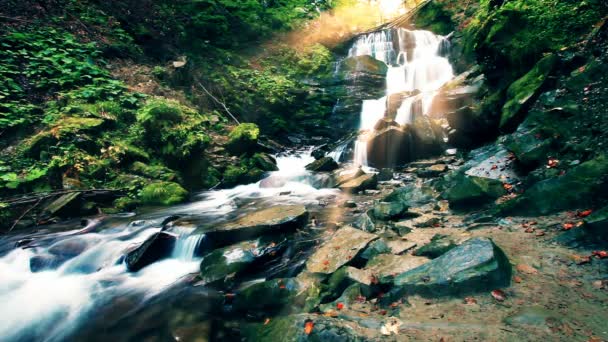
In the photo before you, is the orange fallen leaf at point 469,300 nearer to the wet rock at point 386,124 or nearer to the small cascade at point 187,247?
the small cascade at point 187,247

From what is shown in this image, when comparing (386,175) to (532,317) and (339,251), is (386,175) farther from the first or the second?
(532,317)

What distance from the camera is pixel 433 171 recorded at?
9.02 metres

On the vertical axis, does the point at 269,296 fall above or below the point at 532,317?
below

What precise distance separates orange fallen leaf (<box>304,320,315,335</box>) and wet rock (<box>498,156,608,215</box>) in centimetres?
370

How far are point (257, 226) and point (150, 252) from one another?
80.5 inches

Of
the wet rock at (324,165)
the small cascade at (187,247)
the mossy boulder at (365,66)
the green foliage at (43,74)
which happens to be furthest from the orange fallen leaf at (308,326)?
the mossy boulder at (365,66)

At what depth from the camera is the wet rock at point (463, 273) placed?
108 inches

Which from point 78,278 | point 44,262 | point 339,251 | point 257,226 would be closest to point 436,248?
point 339,251

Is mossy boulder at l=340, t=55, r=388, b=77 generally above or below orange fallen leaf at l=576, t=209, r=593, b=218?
above

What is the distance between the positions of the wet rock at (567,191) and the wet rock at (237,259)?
381cm

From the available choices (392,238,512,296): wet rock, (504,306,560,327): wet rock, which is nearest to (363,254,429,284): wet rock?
(392,238,512,296): wet rock

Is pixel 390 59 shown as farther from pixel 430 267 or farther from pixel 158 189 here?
pixel 430 267

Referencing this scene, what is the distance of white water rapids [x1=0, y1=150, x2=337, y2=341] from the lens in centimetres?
418

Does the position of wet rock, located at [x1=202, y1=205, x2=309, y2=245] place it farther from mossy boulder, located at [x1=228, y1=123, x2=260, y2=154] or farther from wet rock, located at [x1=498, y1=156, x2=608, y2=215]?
mossy boulder, located at [x1=228, y1=123, x2=260, y2=154]
